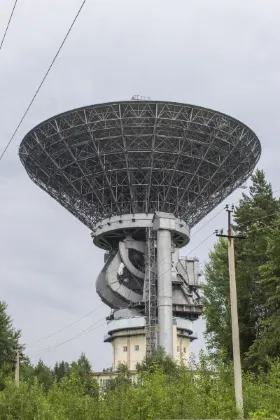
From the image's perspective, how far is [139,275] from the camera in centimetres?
7644

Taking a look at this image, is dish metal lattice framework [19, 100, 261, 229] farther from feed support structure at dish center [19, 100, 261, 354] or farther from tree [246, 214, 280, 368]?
tree [246, 214, 280, 368]

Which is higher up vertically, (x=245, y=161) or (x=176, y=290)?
(x=245, y=161)

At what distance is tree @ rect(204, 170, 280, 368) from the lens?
49312mm

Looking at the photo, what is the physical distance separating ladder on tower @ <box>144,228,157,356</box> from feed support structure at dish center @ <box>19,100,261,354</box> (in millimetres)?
111

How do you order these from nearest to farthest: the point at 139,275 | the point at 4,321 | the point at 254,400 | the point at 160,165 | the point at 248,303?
the point at 254,400 → the point at 248,303 → the point at 4,321 → the point at 160,165 → the point at 139,275

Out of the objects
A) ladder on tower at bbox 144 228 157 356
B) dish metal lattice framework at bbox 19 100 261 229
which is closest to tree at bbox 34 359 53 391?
ladder on tower at bbox 144 228 157 356

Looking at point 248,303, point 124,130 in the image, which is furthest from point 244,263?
point 124,130

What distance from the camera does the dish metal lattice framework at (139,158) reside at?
220ft

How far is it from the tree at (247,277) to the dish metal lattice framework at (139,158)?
14292mm

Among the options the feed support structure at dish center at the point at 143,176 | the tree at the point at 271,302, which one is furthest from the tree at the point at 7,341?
the tree at the point at 271,302

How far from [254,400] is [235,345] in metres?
2.03

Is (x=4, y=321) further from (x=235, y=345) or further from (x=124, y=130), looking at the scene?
(x=235, y=345)

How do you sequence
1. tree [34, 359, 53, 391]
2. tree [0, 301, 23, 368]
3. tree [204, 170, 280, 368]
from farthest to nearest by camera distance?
tree [34, 359, 53, 391] < tree [0, 301, 23, 368] < tree [204, 170, 280, 368]

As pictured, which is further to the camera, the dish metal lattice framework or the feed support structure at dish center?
the feed support structure at dish center
